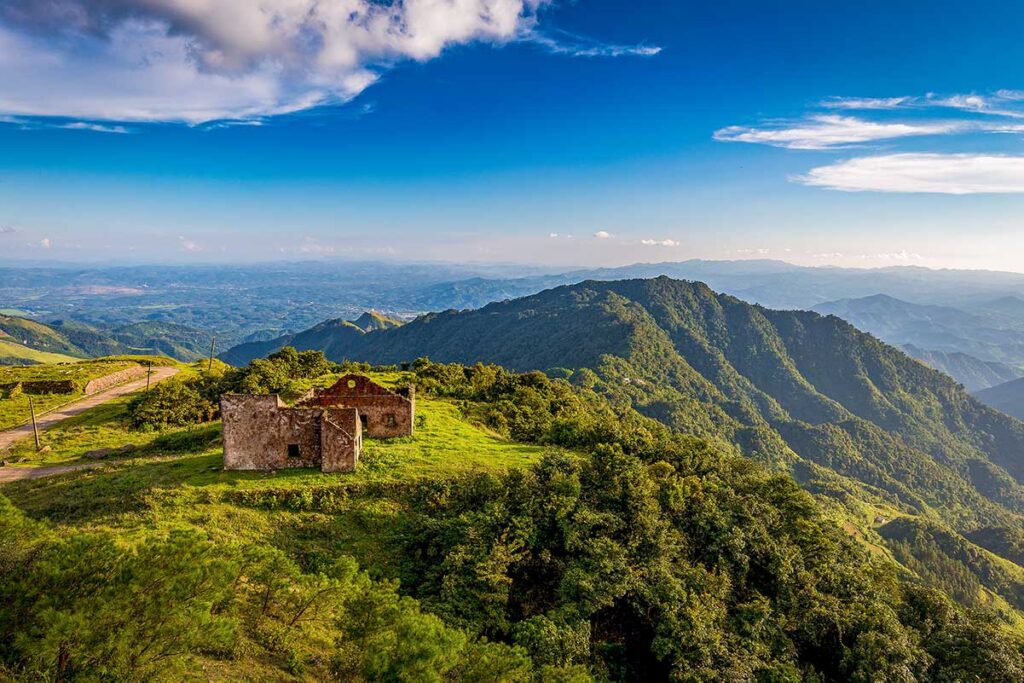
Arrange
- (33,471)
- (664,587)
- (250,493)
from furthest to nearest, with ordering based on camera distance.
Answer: (33,471) < (250,493) < (664,587)

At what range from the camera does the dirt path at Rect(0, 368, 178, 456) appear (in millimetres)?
37719

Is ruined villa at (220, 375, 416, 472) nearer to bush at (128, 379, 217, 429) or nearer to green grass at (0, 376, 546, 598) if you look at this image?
green grass at (0, 376, 546, 598)

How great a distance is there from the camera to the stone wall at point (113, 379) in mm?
54375

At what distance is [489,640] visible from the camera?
69.0 ft

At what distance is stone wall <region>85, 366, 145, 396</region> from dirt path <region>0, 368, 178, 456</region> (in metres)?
0.67

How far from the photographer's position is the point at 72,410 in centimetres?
4656

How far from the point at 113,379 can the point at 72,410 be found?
566 inches

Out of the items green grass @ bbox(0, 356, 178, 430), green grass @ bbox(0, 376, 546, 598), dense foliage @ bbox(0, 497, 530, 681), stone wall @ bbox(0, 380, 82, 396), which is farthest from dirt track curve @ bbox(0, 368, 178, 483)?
dense foliage @ bbox(0, 497, 530, 681)

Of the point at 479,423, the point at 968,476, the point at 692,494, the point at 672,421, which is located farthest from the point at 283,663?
the point at 968,476

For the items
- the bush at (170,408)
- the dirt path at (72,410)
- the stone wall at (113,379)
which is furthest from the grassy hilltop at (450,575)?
the stone wall at (113,379)

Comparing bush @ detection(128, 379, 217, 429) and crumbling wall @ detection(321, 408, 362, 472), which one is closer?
crumbling wall @ detection(321, 408, 362, 472)

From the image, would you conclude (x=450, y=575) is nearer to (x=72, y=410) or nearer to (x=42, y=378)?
(x=72, y=410)

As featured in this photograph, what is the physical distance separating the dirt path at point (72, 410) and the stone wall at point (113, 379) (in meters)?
0.67

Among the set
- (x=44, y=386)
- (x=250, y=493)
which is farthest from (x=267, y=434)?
(x=44, y=386)
